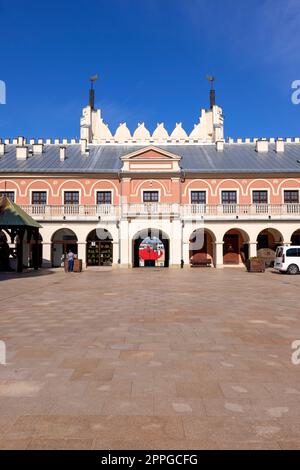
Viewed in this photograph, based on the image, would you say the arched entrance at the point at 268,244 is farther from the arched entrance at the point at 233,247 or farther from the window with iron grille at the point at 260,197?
the window with iron grille at the point at 260,197

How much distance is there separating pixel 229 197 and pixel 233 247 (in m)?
4.48

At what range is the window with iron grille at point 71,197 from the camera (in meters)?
31.3

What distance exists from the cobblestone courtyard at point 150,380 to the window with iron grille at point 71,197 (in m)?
22.7

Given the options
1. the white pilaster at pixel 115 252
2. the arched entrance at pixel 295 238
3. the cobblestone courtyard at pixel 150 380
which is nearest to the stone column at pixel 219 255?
the arched entrance at pixel 295 238

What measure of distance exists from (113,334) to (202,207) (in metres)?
23.5

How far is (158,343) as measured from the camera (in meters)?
6.32

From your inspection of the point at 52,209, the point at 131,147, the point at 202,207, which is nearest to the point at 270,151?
the point at 202,207

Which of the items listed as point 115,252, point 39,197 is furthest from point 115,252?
point 39,197

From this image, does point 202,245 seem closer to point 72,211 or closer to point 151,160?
point 151,160

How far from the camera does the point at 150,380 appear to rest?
457cm

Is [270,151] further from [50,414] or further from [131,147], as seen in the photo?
[50,414]

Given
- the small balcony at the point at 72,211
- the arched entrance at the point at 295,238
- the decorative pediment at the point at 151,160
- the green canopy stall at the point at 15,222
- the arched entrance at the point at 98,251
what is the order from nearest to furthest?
the green canopy stall at the point at 15,222 → the small balcony at the point at 72,211 → the decorative pediment at the point at 151,160 → the arched entrance at the point at 98,251 → the arched entrance at the point at 295,238

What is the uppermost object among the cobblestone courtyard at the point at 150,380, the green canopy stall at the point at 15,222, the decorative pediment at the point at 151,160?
the decorative pediment at the point at 151,160

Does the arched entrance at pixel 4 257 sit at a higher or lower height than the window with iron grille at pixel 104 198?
lower
